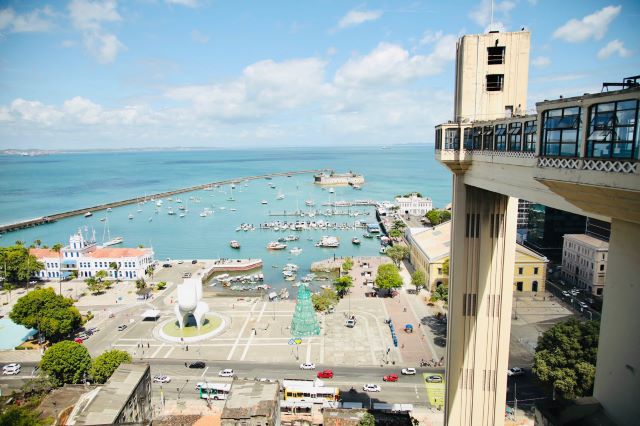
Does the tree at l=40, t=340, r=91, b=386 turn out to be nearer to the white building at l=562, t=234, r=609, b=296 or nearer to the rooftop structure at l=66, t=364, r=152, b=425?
the rooftop structure at l=66, t=364, r=152, b=425

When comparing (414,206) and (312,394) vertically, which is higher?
(312,394)

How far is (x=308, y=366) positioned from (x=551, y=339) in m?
15.2

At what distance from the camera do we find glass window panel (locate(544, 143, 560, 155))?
7.35 metres

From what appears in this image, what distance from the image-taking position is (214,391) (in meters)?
25.8

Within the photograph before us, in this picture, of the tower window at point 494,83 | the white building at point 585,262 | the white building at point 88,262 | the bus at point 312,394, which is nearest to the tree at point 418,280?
the white building at point 585,262

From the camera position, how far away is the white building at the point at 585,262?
134ft

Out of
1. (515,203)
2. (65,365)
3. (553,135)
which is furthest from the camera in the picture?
(65,365)

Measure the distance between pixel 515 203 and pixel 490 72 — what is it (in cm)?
440

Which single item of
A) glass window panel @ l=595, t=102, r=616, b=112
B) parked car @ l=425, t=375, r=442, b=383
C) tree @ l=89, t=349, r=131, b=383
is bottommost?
parked car @ l=425, t=375, r=442, b=383

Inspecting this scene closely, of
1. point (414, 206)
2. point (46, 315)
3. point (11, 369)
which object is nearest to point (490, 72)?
point (11, 369)

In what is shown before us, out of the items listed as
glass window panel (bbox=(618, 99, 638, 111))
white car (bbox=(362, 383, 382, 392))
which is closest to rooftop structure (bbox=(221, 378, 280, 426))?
white car (bbox=(362, 383, 382, 392))

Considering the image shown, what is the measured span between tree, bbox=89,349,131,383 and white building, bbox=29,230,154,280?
84.0 ft

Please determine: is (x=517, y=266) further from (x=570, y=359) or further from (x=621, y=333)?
(x=621, y=333)

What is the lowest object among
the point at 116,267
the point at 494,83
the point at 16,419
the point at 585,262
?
the point at 116,267
